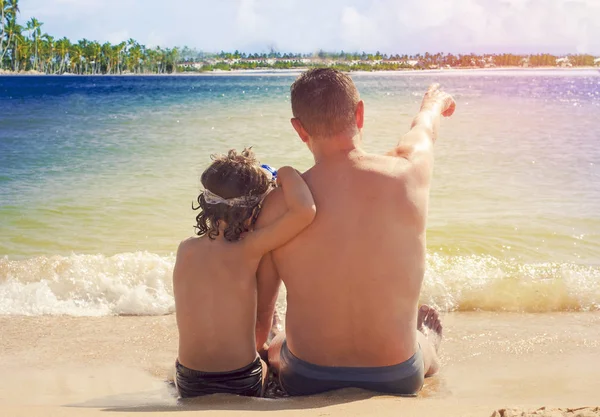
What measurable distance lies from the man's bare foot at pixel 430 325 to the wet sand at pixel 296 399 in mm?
183

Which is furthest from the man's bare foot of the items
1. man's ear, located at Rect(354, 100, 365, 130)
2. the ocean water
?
A: the ocean water

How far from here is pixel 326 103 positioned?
259cm

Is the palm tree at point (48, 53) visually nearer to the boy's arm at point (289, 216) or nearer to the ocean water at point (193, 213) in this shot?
the ocean water at point (193, 213)

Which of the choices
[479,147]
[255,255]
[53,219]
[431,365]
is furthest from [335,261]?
[479,147]

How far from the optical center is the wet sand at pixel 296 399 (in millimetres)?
2464

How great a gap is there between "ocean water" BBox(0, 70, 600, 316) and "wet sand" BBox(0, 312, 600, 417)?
33 centimetres

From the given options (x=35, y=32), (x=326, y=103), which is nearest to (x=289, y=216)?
(x=326, y=103)

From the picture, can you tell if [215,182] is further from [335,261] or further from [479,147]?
[479,147]

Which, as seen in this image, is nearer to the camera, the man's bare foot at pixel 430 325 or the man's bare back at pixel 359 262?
the man's bare back at pixel 359 262

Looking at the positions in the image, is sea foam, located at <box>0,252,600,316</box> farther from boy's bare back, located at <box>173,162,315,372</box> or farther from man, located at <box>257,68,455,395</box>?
man, located at <box>257,68,455,395</box>

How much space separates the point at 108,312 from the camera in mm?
4719

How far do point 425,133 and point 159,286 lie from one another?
9.18ft

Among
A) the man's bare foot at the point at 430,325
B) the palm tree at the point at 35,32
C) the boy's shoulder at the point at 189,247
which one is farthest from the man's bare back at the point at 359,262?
the palm tree at the point at 35,32

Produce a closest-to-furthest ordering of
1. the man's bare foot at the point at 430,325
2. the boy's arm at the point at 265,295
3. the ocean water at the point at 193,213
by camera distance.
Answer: the boy's arm at the point at 265,295, the man's bare foot at the point at 430,325, the ocean water at the point at 193,213
